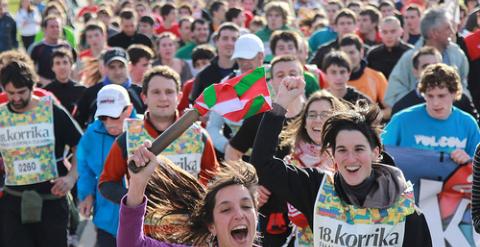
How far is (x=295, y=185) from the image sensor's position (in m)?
5.20

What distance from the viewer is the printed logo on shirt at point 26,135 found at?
767 cm

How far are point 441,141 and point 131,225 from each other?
3715 mm

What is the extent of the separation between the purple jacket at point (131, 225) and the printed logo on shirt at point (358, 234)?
1.26 m

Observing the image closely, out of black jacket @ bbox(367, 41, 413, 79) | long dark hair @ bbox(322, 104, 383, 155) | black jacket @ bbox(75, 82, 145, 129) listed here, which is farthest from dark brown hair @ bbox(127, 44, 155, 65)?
long dark hair @ bbox(322, 104, 383, 155)

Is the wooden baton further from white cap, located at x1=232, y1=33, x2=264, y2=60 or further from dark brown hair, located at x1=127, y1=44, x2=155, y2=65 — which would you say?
dark brown hair, located at x1=127, y1=44, x2=155, y2=65

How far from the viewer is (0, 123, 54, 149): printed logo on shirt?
25.2ft

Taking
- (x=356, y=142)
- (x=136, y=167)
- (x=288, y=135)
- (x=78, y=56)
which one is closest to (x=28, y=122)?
(x=288, y=135)

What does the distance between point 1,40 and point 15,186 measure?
36.9 ft

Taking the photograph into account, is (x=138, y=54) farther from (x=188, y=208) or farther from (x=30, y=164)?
(x=188, y=208)

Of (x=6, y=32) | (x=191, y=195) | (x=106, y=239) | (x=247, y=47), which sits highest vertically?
(x=6, y=32)

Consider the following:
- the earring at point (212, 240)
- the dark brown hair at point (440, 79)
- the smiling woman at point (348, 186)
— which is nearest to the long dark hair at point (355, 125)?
the smiling woman at point (348, 186)

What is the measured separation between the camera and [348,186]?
5.03 m

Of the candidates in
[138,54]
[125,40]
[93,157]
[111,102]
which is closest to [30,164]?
[93,157]

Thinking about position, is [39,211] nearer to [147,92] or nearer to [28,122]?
[28,122]
